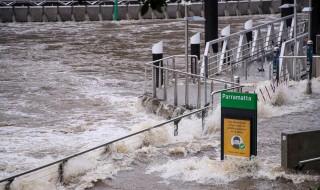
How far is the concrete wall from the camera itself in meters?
11.4

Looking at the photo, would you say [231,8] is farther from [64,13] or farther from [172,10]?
[64,13]

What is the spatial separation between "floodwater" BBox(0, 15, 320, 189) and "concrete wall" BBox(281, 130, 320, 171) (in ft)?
0.69

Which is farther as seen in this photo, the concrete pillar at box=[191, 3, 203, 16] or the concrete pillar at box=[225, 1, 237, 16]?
the concrete pillar at box=[225, 1, 237, 16]

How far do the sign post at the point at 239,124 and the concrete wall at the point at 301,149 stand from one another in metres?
0.51

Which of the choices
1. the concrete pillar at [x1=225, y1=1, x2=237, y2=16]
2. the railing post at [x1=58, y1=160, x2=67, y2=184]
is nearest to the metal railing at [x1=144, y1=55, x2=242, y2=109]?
the railing post at [x1=58, y1=160, x2=67, y2=184]

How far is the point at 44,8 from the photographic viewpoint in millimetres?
41000

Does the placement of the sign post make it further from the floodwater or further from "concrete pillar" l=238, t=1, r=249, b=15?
"concrete pillar" l=238, t=1, r=249, b=15

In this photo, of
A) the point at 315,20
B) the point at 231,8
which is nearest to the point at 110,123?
the point at 315,20

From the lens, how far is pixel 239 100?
11234mm

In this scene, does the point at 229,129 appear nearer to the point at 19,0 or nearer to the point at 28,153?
the point at 28,153

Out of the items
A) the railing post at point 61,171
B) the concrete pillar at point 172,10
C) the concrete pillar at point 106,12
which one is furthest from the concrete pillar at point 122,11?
the railing post at point 61,171

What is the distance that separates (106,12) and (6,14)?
5309 mm

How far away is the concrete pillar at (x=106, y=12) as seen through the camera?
41.3 m

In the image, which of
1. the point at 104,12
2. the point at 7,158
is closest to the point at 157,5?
the point at 7,158
